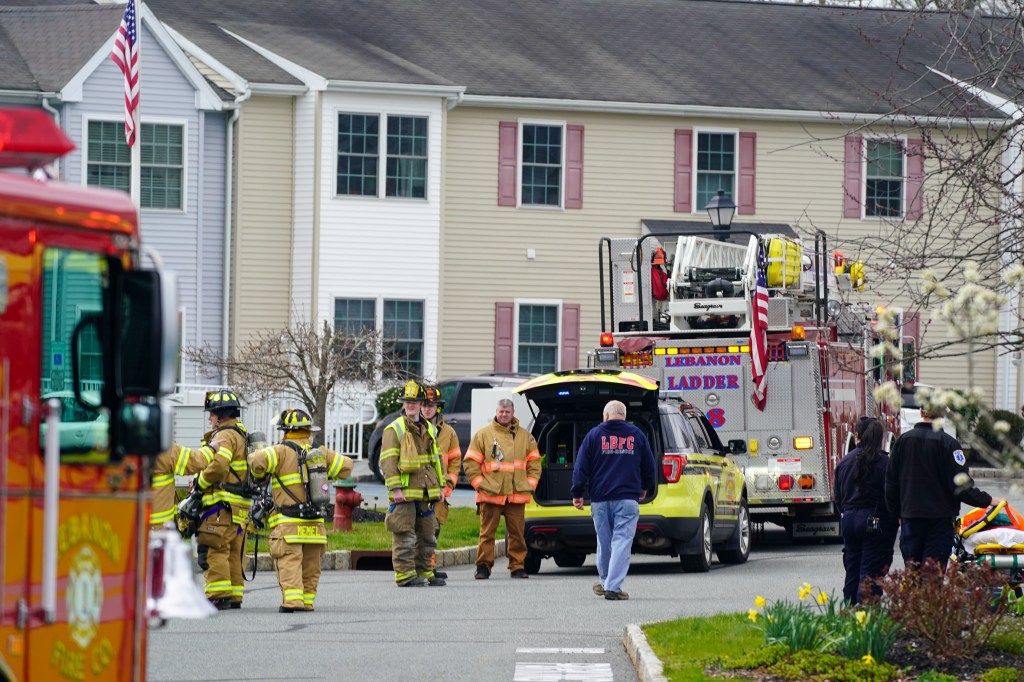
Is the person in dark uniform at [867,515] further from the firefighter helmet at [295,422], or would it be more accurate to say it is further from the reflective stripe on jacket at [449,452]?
the reflective stripe on jacket at [449,452]

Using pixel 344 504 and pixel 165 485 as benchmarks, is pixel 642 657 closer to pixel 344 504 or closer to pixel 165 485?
pixel 165 485

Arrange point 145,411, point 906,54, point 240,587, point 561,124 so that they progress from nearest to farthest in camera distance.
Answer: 1. point 145,411
2. point 240,587
3. point 561,124
4. point 906,54

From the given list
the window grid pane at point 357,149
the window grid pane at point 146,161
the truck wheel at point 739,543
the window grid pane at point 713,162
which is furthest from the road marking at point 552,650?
the window grid pane at point 713,162

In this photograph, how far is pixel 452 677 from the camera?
448 inches

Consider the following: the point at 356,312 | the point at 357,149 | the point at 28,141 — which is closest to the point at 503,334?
the point at 356,312

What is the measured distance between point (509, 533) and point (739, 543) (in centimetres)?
280

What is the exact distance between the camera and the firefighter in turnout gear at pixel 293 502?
1452 centimetres

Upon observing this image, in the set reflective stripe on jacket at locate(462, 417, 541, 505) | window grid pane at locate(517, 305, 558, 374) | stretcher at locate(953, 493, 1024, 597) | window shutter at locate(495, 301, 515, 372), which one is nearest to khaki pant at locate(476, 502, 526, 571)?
reflective stripe on jacket at locate(462, 417, 541, 505)

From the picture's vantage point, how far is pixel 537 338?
34.2 meters

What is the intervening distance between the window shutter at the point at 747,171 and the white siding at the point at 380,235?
6.19m

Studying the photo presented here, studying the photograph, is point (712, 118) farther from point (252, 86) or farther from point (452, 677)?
point (452, 677)

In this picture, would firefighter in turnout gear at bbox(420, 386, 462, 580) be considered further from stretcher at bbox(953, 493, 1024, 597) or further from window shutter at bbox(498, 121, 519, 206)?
window shutter at bbox(498, 121, 519, 206)

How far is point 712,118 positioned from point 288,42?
819cm

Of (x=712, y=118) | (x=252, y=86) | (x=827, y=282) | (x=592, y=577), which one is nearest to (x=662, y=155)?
(x=712, y=118)
